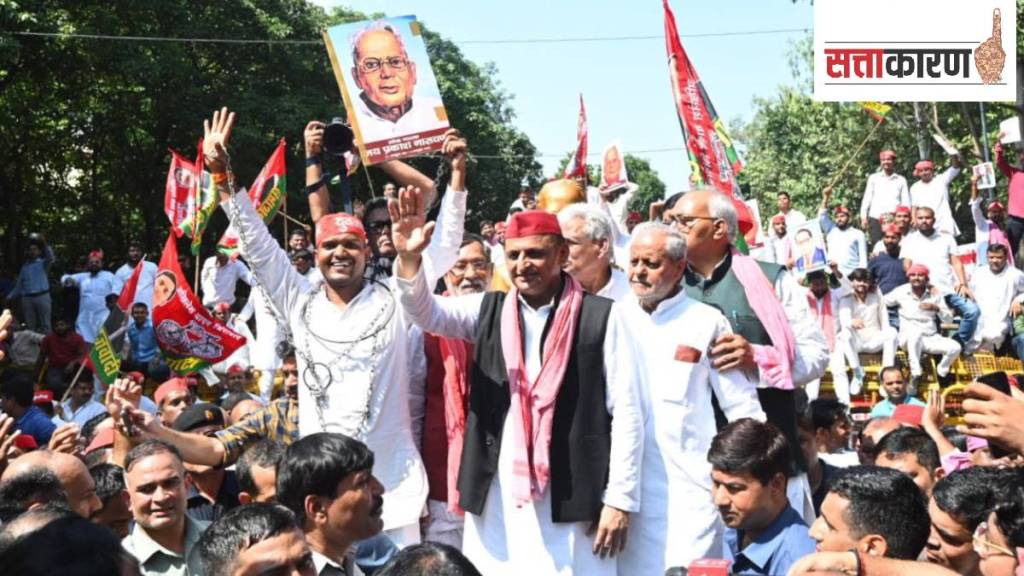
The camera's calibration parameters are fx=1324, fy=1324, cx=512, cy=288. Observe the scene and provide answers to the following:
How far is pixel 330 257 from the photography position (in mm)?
5465

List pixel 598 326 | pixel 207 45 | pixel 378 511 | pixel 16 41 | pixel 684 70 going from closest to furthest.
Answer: pixel 378 511
pixel 598 326
pixel 684 70
pixel 16 41
pixel 207 45

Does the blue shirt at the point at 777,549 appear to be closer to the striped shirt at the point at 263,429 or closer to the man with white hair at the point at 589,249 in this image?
the man with white hair at the point at 589,249

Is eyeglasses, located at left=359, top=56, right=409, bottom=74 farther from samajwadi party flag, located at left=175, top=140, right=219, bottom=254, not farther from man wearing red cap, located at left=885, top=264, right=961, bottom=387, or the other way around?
man wearing red cap, located at left=885, top=264, right=961, bottom=387

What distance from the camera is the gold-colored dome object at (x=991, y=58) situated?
11406mm

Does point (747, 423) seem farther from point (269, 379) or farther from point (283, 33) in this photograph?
point (283, 33)

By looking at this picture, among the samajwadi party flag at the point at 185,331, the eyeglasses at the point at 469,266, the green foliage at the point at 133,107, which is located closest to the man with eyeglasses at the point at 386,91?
the eyeglasses at the point at 469,266

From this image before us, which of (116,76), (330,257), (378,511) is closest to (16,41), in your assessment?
(116,76)

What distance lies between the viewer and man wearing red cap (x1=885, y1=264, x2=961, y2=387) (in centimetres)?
1484

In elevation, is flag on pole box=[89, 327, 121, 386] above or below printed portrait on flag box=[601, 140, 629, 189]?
below

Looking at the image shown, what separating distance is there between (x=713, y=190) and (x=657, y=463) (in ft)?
4.14

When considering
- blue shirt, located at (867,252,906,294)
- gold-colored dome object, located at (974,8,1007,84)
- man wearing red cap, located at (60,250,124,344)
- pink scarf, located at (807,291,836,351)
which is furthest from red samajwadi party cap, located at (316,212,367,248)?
man wearing red cap, located at (60,250,124,344)

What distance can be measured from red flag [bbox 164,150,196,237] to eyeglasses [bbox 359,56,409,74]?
24.7 ft

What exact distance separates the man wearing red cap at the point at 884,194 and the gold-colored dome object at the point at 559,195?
1248 cm

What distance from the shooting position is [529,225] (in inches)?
203
